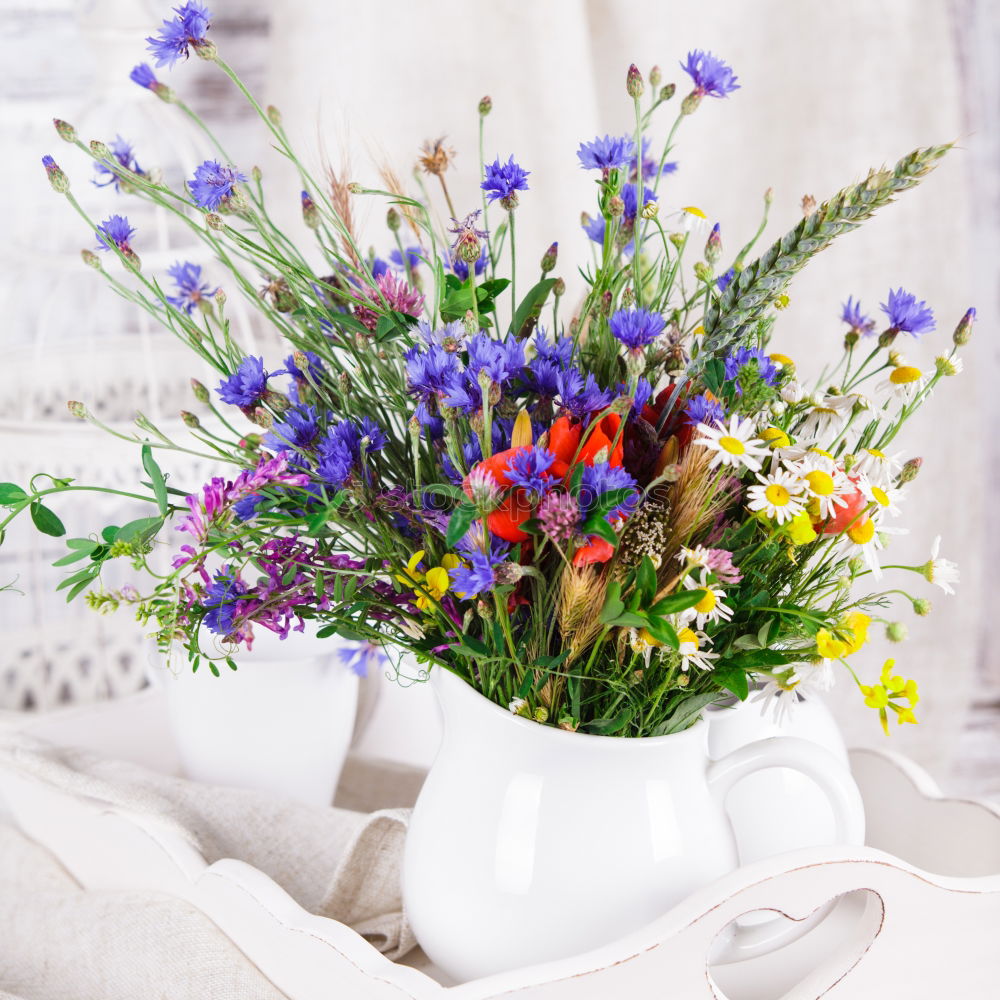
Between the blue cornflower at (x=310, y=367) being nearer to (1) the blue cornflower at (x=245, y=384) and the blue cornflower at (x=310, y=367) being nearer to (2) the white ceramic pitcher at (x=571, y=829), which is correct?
(1) the blue cornflower at (x=245, y=384)

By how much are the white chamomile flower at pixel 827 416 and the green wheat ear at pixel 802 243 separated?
0.07 meters

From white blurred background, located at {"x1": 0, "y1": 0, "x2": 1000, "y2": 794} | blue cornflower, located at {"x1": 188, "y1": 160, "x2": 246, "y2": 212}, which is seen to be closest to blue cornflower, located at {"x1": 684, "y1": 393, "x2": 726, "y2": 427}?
blue cornflower, located at {"x1": 188, "y1": 160, "x2": 246, "y2": 212}

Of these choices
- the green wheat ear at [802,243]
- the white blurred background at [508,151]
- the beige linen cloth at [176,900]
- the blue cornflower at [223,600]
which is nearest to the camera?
the green wheat ear at [802,243]

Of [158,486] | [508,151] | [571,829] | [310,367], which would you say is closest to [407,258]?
[310,367]

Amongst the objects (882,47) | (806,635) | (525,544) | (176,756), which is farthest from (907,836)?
(882,47)

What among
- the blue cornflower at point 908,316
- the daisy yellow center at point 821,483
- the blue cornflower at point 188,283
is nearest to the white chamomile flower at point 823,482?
the daisy yellow center at point 821,483

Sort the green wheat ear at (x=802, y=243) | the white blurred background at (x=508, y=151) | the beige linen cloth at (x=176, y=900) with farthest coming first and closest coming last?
the white blurred background at (x=508, y=151) < the beige linen cloth at (x=176, y=900) < the green wheat ear at (x=802, y=243)

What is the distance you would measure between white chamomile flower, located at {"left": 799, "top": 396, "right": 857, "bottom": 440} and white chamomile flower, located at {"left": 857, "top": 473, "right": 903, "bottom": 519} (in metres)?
0.05

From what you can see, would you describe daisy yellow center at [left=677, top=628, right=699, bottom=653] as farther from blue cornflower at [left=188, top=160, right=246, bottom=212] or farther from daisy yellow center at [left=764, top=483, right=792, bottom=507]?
blue cornflower at [left=188, top=160, right=246, bottom=212]

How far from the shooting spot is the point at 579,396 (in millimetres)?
472

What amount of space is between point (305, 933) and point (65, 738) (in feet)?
Result: 1.79

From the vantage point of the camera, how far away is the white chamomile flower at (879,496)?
0.47m

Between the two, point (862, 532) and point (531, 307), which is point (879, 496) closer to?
point (862, 532)

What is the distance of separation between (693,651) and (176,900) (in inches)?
14.4
